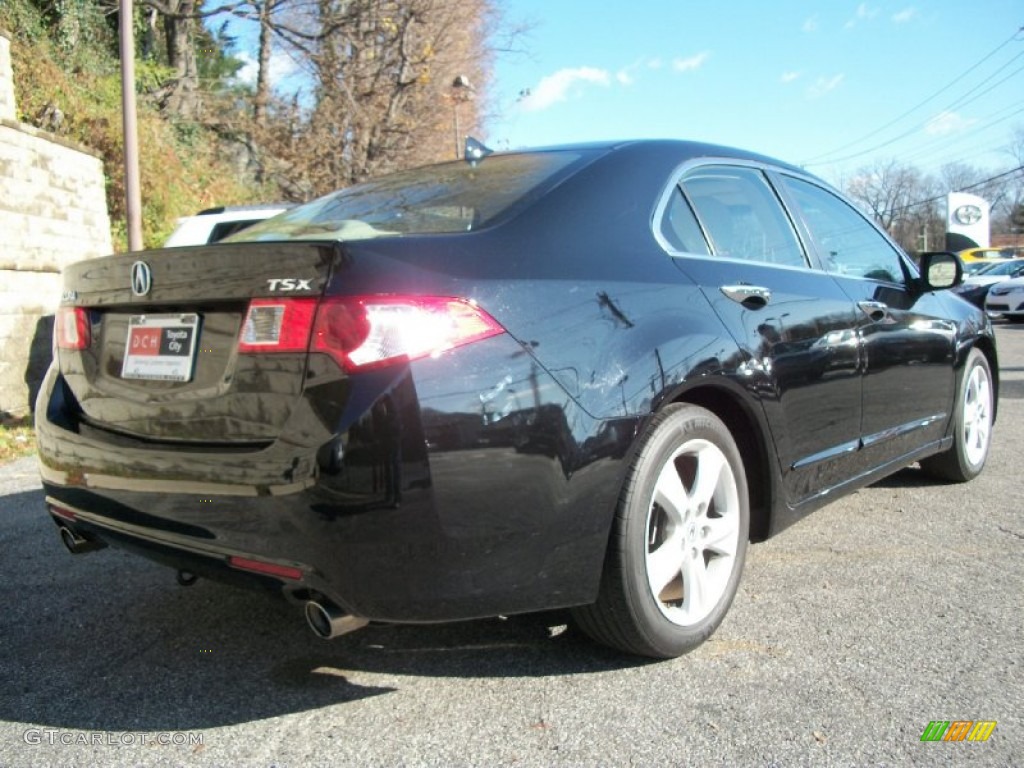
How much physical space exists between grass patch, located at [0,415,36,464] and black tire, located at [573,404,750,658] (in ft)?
15.4

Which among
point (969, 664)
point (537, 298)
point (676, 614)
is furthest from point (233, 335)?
point (969, 664)

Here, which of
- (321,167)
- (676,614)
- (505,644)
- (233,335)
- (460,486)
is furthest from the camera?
(321,167)

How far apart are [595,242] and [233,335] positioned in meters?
1.04

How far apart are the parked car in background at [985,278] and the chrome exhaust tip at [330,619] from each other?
20.7 m

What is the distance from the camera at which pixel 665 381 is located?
2363 mm

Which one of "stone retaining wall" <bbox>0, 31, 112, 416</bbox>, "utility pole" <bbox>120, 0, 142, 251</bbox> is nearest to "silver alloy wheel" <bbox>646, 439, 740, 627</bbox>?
"stone retaining wall" <bbox>0, 31, 112, 416</bbox>

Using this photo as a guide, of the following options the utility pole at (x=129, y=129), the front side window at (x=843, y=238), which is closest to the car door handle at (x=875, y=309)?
the front side window at (x=843, y=238)

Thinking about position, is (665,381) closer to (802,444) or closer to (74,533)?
(802,444)

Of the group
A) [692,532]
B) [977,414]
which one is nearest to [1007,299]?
[977,414]

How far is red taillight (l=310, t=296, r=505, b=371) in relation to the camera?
76.4 inches

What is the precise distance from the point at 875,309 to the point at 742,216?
84 cm

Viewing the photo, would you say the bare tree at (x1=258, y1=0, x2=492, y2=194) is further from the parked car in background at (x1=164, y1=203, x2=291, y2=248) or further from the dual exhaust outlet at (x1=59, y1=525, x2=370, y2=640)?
the dual exhaust outlet at (x1=59, y1=525, x2=370, y2=640)

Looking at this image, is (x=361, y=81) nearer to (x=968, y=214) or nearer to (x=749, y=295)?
(x=749, y=295)

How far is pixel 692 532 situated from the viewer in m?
2.60
